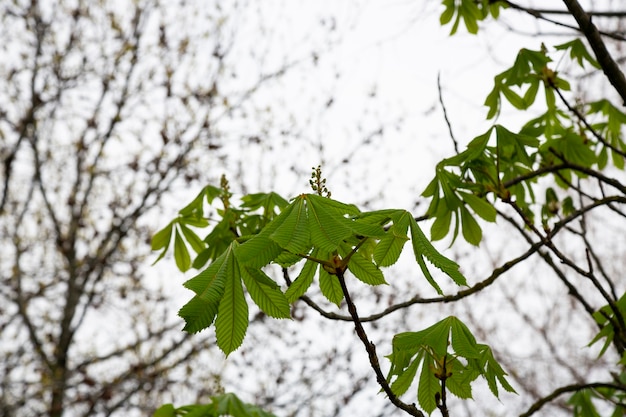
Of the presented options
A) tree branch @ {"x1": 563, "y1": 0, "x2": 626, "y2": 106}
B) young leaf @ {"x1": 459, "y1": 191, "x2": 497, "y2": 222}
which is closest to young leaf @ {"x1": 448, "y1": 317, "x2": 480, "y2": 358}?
young leaf @ {"x1": 459, "y1": 191, "x2": 497, "y2": 222}

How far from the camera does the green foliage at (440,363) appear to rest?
3.86 ft

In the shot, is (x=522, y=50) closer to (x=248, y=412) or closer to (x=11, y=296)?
(x=248, y=412)

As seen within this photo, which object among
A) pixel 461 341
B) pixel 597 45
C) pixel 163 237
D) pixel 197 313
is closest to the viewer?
pixel 197 313

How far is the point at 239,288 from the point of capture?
1001 mm

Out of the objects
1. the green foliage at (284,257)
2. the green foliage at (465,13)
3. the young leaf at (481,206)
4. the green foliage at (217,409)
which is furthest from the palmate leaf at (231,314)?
the green foliage at (465,13)

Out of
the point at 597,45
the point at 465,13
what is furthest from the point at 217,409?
the point at 465,13

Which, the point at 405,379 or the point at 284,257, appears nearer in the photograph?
the point at 284,257

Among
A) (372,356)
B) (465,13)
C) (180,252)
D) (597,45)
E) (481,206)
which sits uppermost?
(465,13)

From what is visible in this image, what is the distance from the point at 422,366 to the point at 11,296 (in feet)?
18.3

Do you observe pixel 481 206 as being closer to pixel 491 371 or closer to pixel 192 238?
pixel 491 371

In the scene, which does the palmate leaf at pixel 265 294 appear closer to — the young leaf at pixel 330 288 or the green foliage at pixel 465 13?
the young leaf at pixel 330 288

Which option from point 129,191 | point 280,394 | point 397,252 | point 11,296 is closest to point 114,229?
point 129,191

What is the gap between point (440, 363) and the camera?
1228 mm

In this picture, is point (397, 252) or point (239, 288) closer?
point (239, 288)
